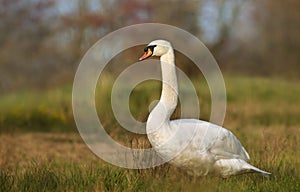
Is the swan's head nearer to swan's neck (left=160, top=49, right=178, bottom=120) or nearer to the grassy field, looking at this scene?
swan's neck (left=160, top=49, right=178, bottom=120)

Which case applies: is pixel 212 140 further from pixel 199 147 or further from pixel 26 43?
pixel 26 43

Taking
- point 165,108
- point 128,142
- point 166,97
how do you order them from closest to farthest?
1. point 165,108
2. point 166,97
3. point 128,142

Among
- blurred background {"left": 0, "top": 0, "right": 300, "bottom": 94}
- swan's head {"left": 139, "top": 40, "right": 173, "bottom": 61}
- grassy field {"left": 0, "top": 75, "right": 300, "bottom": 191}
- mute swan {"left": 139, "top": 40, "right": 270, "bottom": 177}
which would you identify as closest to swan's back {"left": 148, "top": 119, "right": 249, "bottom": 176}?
mute swan {"left": 139, "top": 40, "right": 270, "bottom": 177}

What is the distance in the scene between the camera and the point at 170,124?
495 cm


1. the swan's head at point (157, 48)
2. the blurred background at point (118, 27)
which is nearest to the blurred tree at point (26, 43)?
the blurred background at point (118, 27)

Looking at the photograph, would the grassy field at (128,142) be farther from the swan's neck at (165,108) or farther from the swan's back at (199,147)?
the swan's neck at (165,108)

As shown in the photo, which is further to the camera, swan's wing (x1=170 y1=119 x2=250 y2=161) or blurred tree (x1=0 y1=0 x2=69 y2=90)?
blurred tree (x1=0 y1=0 x2=69 y2=90)

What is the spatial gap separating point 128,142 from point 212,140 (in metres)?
0.97

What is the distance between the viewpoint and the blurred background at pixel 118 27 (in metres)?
22.0

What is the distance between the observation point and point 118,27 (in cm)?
2438

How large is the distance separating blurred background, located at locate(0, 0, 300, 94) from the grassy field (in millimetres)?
4415

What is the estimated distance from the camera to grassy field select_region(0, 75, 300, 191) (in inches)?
191

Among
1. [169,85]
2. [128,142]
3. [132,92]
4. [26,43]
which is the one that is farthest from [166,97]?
[26,43]

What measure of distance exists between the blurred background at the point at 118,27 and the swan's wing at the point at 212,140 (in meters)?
14.5
